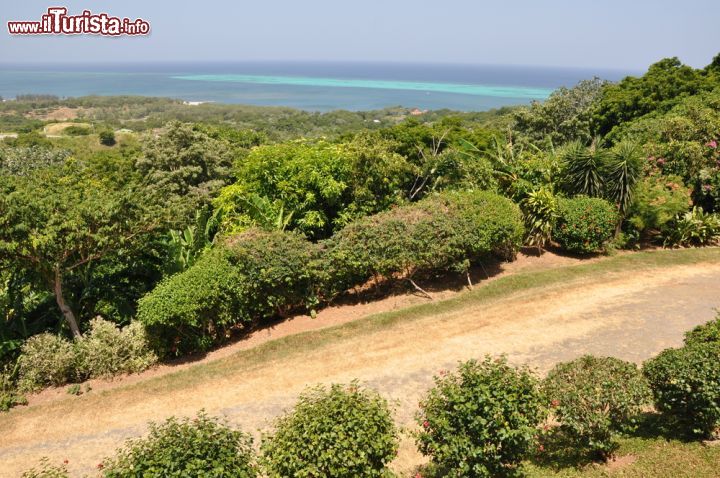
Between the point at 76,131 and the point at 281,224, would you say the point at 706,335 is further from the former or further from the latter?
the point at 76,131

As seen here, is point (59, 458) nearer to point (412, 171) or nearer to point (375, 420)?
point (375, 420)

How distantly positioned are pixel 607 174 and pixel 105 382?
15.1 metres

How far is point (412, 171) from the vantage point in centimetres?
1748

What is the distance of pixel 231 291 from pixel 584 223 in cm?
1019

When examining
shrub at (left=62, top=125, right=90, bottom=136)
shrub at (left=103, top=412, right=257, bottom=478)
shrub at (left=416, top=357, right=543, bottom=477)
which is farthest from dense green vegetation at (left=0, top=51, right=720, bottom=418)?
shrub at (left=62, top=125, right=90, bottom=136)

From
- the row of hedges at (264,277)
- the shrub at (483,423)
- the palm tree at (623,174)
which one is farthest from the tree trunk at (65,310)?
the palm tree at (623,174)

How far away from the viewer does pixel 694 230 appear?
15719mm

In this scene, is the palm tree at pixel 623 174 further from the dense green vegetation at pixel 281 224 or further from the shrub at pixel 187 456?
the shrub at pixel 187 456

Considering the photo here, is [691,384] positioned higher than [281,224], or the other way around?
[281,224]

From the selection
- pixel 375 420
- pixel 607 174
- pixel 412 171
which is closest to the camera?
pixel 375 420

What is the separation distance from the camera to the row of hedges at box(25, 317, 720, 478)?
527 cm

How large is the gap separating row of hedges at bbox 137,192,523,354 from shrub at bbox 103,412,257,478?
17.6 feet

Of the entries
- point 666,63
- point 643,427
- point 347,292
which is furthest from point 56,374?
point 666,63

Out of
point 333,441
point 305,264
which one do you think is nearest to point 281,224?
point 305,264
